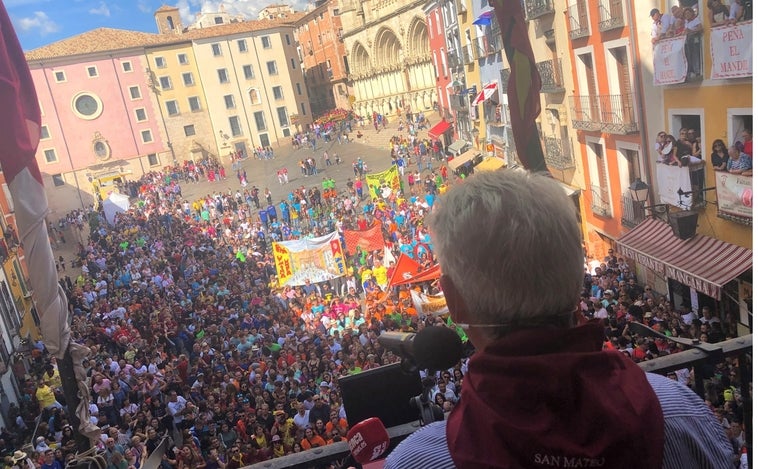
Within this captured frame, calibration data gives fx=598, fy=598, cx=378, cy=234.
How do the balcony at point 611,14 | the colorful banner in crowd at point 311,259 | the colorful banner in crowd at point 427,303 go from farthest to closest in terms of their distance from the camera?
the colorful banner in crowd at point 311,259 < the colorful banner in crowd at point 427,303 < the balcony at point 611,14

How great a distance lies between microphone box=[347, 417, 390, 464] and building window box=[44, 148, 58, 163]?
173 feet

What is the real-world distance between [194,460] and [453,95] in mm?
27944

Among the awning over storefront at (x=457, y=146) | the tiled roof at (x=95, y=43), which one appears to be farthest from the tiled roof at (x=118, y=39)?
the awning over storefront at (x=457, y=146)

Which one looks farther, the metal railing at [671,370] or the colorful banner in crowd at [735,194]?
the colorful banner in crowd at [735,194]

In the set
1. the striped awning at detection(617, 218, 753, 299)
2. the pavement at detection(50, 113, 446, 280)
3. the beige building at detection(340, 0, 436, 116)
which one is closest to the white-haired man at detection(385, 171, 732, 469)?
the striped awning at detection(617, 218, 753, 299)

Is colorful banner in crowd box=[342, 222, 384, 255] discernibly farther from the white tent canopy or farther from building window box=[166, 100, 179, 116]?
building window box=[166, 100, 179, 116]

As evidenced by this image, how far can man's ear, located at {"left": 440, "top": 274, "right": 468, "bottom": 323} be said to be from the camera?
4.30 ft

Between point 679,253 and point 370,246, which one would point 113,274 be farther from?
point 679,253

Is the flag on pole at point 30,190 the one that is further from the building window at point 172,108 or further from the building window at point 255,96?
the building window at point 255,96

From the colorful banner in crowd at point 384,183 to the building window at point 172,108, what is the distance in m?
35.4

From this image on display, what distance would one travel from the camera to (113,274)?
857 inches

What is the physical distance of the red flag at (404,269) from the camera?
50.0 feet

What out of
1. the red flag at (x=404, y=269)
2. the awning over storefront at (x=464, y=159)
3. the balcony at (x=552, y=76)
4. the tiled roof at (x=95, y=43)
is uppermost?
the tiled roof at (x=95, y=43)

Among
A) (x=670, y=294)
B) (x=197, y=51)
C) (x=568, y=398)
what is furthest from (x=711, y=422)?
(x=197, y=51)
